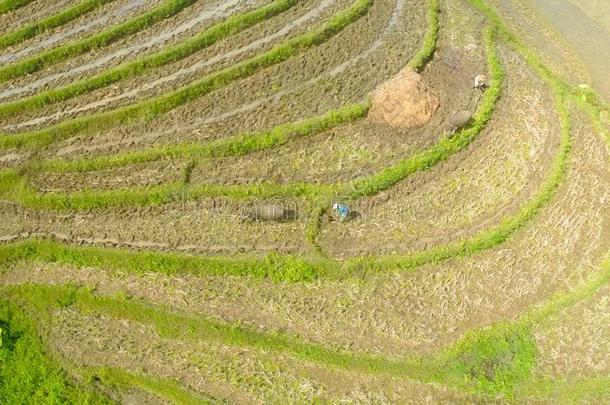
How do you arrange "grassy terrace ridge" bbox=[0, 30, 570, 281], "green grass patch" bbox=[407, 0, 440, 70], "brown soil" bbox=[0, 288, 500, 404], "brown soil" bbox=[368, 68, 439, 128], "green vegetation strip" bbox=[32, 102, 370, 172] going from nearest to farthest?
"brown soil" bbox=[0, 288, 500, 404] → "grassy terrace ridge" bbox=[0, 30, 570, 281] → "green vegetation strip" bbox=[32, 102, 370, 172] → "brown soil" bbox=[368, 68, 439, 128] → "green grass patch" bbox=[407, 0, 440, 70]

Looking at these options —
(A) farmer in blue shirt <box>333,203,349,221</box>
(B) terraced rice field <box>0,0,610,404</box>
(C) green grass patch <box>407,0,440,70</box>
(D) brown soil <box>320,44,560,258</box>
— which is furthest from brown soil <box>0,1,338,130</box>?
(D) brown soil <box>320,44,560,258</box>

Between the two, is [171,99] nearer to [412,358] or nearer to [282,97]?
[282,97]

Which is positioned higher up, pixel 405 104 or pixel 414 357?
pixel 405 104

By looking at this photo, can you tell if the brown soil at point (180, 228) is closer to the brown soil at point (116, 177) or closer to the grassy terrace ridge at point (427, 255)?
the grassy terrace ridge at point (427, 255)

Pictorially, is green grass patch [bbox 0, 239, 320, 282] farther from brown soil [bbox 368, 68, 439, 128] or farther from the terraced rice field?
brown soil [bbox 368, 68, 439, 128]

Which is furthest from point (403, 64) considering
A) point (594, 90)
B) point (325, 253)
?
point (325, 253)

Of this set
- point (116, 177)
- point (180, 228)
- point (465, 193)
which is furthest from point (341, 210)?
point (116, 177)
